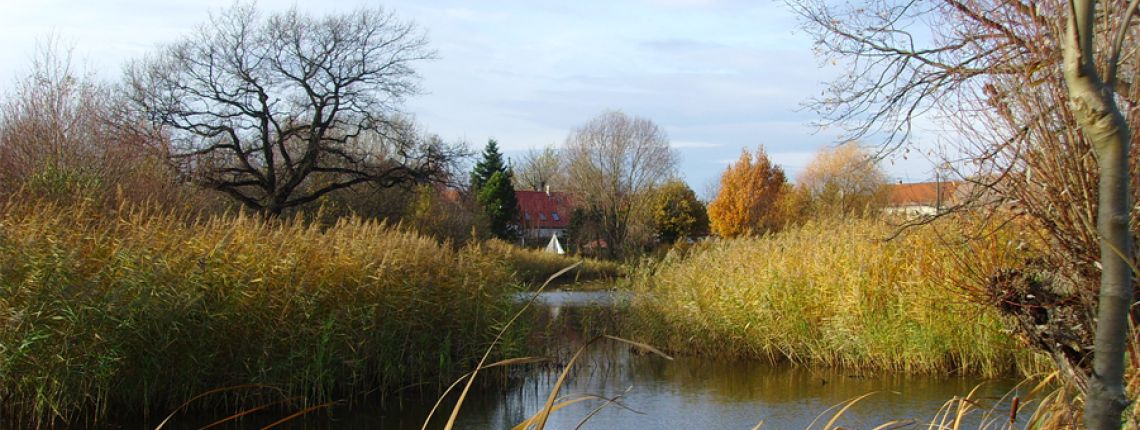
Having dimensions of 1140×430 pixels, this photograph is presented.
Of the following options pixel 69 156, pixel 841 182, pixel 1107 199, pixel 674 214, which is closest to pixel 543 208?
pixel 674 214

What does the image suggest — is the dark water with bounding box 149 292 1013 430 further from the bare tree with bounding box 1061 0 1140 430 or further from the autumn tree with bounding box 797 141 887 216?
the autumn tree with bounding box 797 141 887 216

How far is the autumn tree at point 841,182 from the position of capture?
39.2 metres

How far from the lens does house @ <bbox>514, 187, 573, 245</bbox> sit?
176 ft

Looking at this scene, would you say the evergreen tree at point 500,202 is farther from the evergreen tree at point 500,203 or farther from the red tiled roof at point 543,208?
the red tiled roof at point 543,208

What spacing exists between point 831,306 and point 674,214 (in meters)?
31.1

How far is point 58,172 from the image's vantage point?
539 inches

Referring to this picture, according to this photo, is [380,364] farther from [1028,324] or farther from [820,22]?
[1028,324]

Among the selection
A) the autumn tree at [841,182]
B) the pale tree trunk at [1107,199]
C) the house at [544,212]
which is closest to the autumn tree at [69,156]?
the pale tree trunk at [1107,199]

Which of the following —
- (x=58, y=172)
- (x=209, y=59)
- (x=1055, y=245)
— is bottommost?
(x=1055, y=245)

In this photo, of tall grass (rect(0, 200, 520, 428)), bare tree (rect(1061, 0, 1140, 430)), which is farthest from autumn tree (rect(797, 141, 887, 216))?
bare tree (rect(1061, 0, 1140, 430))

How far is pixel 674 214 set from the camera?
44000mm

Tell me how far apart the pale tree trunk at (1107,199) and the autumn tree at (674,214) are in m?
40.6

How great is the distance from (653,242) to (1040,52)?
35819 millimetres

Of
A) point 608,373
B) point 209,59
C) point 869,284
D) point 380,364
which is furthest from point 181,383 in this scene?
point 209,59
